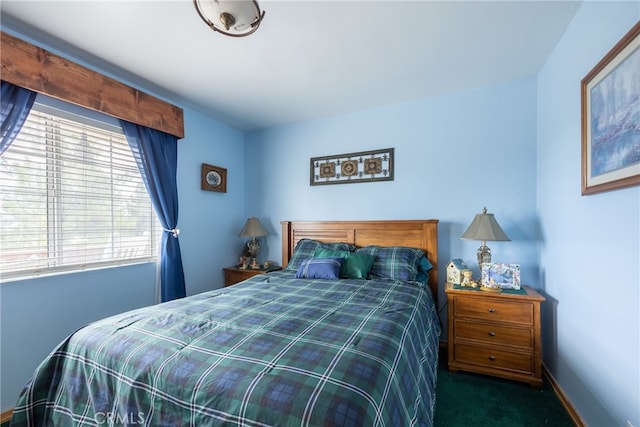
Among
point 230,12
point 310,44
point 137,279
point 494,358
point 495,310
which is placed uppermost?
point 310,44

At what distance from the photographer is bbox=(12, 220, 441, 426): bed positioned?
0.84 meters

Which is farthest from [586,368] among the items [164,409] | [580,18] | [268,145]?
[268,145]

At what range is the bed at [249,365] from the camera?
0.84 meters

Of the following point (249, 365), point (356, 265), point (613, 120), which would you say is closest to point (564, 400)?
point (356, 265)

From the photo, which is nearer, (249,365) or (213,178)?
(249,365)

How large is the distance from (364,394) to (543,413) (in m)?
1.66

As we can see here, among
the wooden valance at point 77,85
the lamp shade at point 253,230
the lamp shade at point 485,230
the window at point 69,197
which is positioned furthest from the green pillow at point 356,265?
the wooden valance at point 77,85

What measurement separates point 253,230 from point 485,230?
96.0 inches

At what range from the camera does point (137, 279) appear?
7.99 ft

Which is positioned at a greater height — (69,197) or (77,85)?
(77,85)

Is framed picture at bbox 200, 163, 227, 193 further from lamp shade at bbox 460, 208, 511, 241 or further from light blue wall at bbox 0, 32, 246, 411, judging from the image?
lamp shade at bbox 460, 208, 511, 241

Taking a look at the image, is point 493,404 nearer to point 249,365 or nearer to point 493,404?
point 493,404

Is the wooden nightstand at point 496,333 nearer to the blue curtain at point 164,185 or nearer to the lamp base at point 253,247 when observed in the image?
the lamp base at point 253,247

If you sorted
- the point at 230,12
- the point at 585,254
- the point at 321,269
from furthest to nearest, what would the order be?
the point at 321,269 < the point at 585,254 < the point at 230,12
